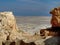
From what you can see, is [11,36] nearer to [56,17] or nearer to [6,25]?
[6,25]

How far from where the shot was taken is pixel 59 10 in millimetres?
15438

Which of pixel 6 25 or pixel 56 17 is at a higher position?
pixel 56 17

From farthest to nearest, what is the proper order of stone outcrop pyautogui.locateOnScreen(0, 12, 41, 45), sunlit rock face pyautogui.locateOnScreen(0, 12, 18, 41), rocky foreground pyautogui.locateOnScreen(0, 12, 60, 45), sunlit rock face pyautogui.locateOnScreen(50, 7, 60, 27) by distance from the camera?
sunlit rock face pyautogui.locateOnScreen(50, 7, 60, 27)
sunlit rock face pyautogui.locateOnScreen(0, 12, 18, 41)
stone outcrop pyautogui.locateOnScreen(0, 12, 41, 45)
rocky foreground pyautogui.locateOnScreen(0, 12, 60, 45)

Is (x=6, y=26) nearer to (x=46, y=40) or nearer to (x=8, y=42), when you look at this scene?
(x=8, y=42)

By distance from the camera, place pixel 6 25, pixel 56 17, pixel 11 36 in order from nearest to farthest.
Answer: pixel 11 36 < pixel 6 25 < pixel 56 17

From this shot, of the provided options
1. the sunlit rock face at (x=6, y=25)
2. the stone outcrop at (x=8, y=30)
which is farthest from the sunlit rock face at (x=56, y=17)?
the sunlit rock face at (x=6, y=25)

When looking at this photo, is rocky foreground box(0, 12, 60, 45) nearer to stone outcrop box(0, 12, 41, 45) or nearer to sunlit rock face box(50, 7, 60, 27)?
stone outcrop box(0, 12, 41, 45)

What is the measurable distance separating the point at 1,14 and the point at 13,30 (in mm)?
1084

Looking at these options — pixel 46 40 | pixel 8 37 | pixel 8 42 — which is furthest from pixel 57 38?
pixel 8 37

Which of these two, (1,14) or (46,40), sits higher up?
(1,14)

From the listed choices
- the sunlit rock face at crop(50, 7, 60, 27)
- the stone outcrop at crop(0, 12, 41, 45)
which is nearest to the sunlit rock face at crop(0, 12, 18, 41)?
the stone outcrop at crop(0, 12, 41, 45)

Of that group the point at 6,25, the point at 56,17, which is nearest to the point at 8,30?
the point at 6,25

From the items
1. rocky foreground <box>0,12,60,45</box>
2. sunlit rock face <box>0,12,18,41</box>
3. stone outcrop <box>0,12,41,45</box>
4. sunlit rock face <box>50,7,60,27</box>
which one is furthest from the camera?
sunlit rock face <box>50,7,60,27</box>

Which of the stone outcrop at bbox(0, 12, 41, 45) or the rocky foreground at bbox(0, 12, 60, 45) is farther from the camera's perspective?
the stone outcrop at bbox(0, 12, 41, 45)
